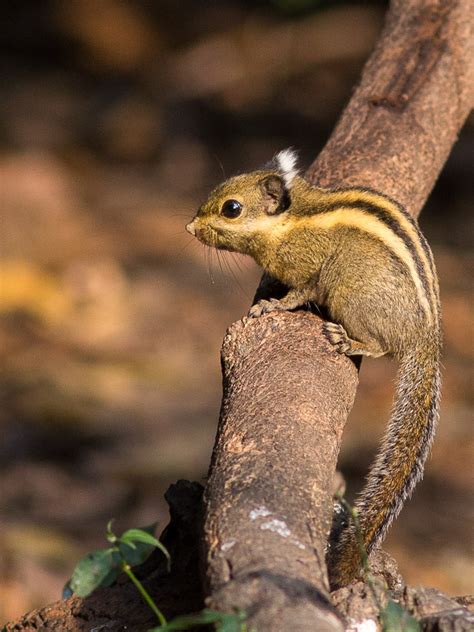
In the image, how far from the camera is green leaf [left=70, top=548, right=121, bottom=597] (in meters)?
3.04

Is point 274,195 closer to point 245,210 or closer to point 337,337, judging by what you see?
point 245,210

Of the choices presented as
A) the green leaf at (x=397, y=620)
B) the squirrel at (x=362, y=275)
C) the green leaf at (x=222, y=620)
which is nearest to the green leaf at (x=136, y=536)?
the green leaf at (x=222, y=620)

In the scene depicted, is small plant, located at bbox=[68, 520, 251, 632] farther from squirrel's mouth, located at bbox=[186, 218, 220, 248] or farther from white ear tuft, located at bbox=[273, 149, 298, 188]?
white ear tuft, located at bbox=[273, 149, 298, 188]

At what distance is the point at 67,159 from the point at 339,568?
998 centimetres

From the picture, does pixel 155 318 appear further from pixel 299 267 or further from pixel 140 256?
pixel 299 267

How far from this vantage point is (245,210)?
493cm

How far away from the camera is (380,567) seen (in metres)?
3.55

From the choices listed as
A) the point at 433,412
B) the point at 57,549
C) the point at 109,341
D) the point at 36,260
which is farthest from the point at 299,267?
the point at 36,260

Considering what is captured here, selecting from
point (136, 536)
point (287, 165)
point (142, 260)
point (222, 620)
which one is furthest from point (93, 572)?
point (142, 260)

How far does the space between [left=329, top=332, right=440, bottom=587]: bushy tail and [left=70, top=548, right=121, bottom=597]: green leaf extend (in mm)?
730

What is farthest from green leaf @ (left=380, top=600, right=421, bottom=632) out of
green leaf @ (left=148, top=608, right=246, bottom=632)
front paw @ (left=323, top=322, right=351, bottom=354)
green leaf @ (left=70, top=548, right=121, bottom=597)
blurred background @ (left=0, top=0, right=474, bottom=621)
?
blurred background @ (left=0, top=0, right=474, bottom=621)

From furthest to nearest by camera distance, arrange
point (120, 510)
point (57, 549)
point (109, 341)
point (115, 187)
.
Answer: point (115, 187), point (109, 341), point (120, 510), point (57, 549)

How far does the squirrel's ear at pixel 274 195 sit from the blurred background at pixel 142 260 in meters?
2.76

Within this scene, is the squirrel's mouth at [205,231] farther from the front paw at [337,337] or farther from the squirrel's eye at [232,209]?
the front paw at [337,337]
